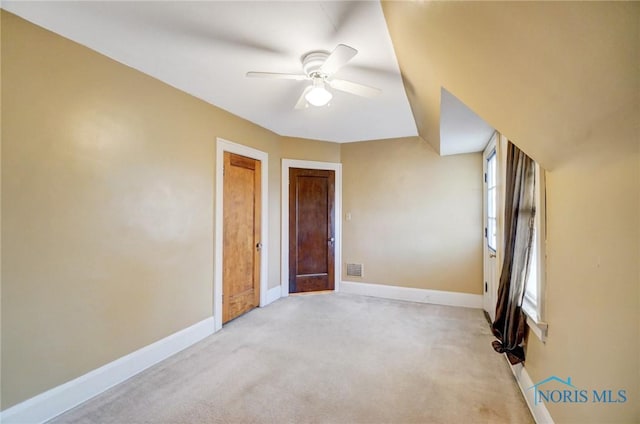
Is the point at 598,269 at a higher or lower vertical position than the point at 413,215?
lower

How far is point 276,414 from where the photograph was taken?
1.93 m

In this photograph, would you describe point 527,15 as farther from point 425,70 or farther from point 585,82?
point 425,70

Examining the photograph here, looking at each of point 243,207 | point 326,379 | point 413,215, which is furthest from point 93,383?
point 413,215

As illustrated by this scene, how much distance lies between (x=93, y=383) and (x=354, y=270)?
352cm

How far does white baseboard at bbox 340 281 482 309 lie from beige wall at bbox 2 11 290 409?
257 cm

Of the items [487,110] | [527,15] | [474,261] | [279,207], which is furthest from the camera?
[279,207]

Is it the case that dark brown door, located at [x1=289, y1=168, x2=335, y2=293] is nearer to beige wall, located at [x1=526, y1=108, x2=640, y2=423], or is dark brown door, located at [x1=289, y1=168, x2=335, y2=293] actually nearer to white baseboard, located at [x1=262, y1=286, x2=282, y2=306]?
white baseboard, located at [x1=262, y1=286, x2=282, y2=306]

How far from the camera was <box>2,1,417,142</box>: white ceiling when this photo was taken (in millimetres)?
1697

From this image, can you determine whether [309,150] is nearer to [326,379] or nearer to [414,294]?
[414,294]

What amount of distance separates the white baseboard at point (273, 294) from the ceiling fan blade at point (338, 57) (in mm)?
3202

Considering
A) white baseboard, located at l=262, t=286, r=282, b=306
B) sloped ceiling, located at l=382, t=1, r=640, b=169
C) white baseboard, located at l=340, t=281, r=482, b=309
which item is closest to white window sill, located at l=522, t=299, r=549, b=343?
sloped ceiling, located at l=382, t=1, r=640, b=169

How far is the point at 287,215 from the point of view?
14.9 ft

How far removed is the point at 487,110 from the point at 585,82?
2.83ft

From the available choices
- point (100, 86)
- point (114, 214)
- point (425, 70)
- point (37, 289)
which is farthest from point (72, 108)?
point (425, 70)
